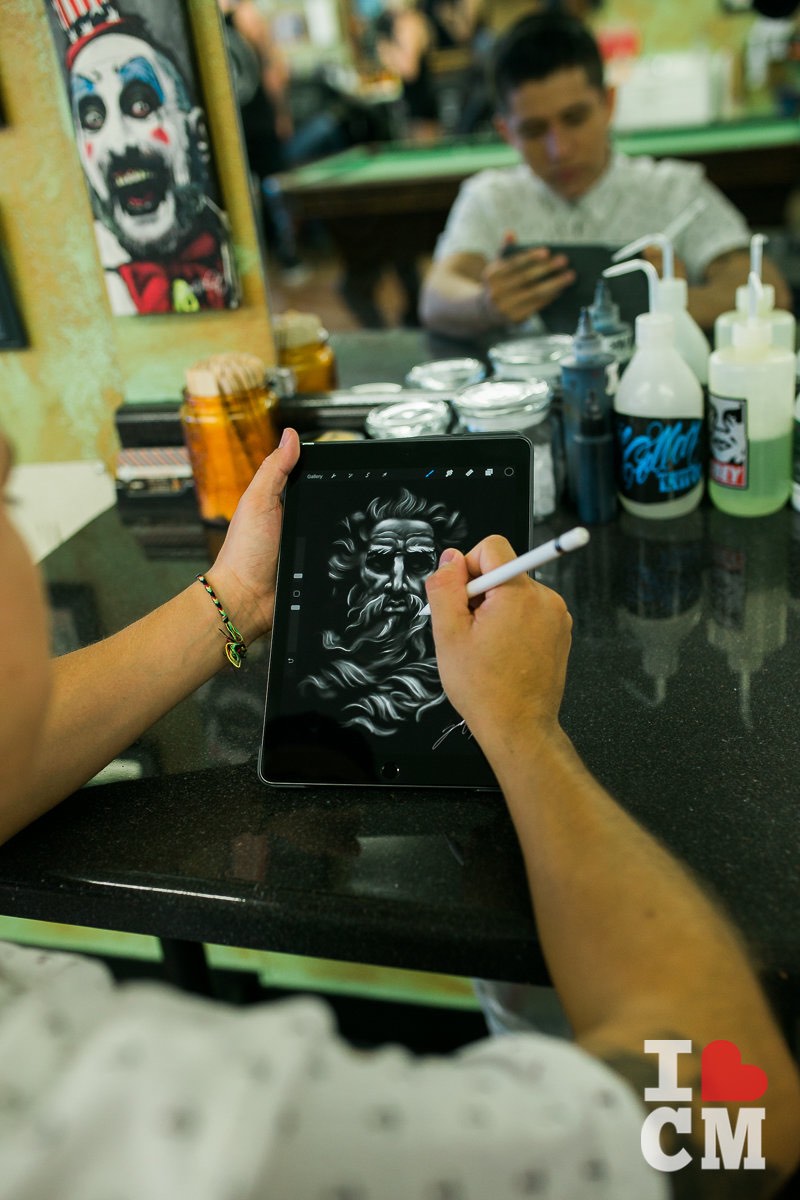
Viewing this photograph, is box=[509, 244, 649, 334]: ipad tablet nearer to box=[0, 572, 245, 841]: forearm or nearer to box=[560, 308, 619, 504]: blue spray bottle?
box=[560, 308, 619, 504]: blue spray bottle

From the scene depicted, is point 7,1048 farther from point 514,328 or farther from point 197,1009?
point 514,328

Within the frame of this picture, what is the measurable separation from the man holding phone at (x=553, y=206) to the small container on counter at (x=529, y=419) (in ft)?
1.00

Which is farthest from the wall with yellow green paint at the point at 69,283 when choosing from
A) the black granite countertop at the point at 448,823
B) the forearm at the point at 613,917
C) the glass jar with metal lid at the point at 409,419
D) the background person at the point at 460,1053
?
the forearm at the point at 613,917

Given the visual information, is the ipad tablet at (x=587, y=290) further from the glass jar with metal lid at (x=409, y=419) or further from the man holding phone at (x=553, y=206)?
the glass jar with metal lid at (x=409, y=419)

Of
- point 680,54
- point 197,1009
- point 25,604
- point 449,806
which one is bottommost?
point 449,806

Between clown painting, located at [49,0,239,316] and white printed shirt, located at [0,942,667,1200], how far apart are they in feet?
3.80

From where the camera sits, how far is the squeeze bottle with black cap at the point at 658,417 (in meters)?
1.12

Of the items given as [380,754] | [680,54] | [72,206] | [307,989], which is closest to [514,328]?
[72,206]

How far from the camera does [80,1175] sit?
0.40 meters

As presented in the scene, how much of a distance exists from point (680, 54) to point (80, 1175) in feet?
7.00

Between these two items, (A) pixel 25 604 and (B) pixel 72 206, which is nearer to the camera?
(A) pixel 25 604

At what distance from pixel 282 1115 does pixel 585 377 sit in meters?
0.95

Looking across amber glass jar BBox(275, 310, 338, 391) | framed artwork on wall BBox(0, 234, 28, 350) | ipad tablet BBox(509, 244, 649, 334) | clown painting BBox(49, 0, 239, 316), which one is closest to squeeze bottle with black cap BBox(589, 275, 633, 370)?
ipad tablet BBox(509, 244, 649, 334)

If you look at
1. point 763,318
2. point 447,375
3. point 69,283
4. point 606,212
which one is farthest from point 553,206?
point 69,283
